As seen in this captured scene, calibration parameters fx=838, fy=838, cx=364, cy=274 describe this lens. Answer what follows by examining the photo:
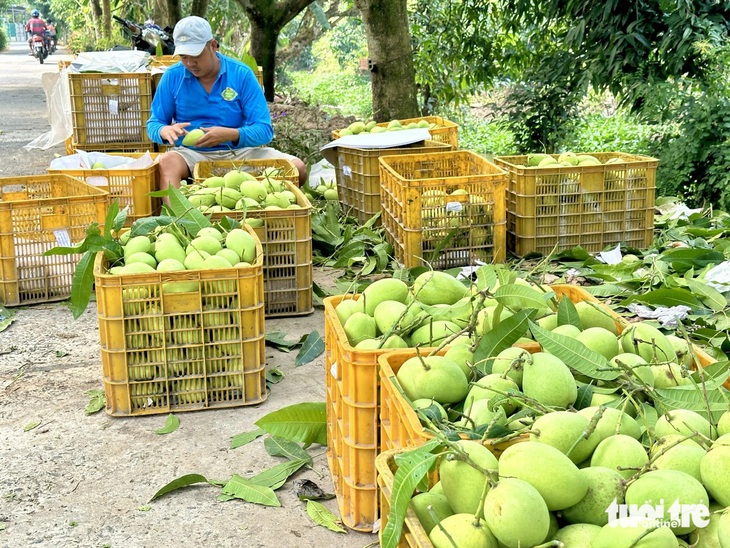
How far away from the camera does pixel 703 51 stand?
6.70 metres

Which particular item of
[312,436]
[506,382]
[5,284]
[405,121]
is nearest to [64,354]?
[5,284]

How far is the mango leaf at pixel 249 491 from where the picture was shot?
271cm

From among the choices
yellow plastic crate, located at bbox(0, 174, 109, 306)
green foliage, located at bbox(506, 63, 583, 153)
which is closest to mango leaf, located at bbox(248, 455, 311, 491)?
yellow plastic crate, located at bbox(0, 174, 109, 306)

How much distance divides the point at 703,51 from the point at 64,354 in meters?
5.38

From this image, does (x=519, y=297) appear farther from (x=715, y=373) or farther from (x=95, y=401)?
(x=95, y=401)

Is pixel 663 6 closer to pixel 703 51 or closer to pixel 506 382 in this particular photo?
pixel 703 51

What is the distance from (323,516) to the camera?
2643mm

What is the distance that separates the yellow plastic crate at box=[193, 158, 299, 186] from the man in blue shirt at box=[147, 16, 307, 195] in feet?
0.59

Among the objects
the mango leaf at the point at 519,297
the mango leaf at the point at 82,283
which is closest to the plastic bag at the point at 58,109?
the mango leaf at the point at 82,283

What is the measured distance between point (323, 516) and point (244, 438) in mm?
641

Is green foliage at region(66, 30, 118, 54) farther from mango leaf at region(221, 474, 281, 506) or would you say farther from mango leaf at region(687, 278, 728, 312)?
mango leaf at region(221, 474, 281, 506)

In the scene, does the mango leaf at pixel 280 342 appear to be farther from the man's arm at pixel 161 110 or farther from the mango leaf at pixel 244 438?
the man's arm at pixel 161 110

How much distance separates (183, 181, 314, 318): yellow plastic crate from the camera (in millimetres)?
4430

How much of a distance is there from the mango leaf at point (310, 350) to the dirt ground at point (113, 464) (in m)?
0.04
